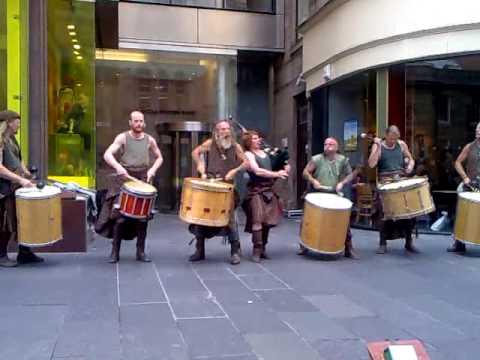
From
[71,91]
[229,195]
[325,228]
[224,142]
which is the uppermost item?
[71,91]

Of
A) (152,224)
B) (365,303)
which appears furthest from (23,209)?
(152,224)

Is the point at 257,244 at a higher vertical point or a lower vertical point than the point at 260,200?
lower

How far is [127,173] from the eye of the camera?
7.50 meters

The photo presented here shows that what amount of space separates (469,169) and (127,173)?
4652mm

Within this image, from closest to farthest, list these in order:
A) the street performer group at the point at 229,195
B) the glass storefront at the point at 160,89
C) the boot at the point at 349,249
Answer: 1. the street performer group at the point at 229,195
2. the boot at the point at 349,249
3. the glass storefront at the point at 160,89

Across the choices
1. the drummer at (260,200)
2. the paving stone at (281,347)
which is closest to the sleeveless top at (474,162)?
the drummer at (260,200)

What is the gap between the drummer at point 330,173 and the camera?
8.30 metres

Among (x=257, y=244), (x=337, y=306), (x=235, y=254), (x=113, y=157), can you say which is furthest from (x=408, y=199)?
(x=113, y=157)

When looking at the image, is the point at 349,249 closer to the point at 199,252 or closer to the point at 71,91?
the point at 199,252

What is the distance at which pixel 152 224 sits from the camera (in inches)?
530

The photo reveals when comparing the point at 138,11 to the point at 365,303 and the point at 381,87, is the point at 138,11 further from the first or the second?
the point at 365,303

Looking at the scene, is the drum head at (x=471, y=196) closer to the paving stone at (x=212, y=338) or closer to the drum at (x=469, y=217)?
the drum at (x=469, y=217)

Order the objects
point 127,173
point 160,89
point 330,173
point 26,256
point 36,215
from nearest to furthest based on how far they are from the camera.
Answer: point 36,215
point 127,173
point 26,256
point 330,173
point 160,89

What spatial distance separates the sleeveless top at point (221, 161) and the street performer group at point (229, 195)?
12 mm
